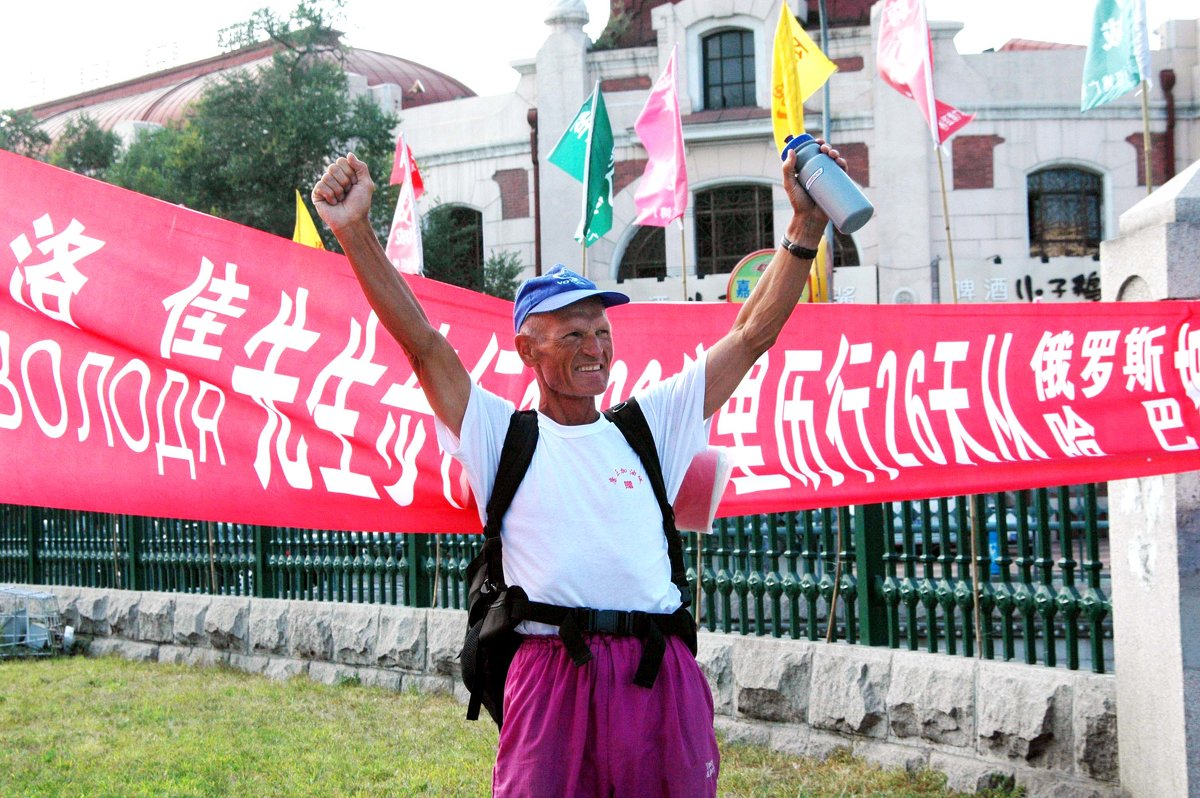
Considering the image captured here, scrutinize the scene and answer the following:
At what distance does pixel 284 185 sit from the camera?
27.0m

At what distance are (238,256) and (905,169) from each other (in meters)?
21.9

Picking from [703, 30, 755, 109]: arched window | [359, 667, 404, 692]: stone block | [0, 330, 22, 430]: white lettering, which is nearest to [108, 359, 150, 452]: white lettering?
[0, 330, 22, 430]: white lettering

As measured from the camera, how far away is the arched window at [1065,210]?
2564cm

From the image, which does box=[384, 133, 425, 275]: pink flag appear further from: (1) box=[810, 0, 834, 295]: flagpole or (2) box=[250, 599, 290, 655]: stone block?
(1) box=[810, 0, 834, 295]: flagpole

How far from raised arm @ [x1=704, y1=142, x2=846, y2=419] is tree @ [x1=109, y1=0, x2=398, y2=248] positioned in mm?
23979

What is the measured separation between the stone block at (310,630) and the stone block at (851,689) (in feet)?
12.9

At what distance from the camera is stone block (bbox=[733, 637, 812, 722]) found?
6.66 metres

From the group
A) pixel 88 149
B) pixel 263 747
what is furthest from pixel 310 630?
pixel 88 149

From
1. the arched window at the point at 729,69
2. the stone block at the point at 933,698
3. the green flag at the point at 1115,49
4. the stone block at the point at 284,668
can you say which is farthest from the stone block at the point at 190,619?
the arched window at the point at 729,69

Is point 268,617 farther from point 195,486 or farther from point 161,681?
point 195,486

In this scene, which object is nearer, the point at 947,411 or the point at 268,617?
the point at 947,411

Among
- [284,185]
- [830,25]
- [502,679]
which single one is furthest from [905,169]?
[502,679]

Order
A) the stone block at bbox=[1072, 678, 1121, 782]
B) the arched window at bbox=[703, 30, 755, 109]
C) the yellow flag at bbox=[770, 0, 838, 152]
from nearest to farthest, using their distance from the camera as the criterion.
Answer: the stone block at bbox=[1072, 678, 1121, 782]
the yellow flag at bbox=[770, 0, 838, 152]
the arched window at bbox=[703, 30, 755, 109]

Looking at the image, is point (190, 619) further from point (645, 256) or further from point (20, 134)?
point (20, 134)
